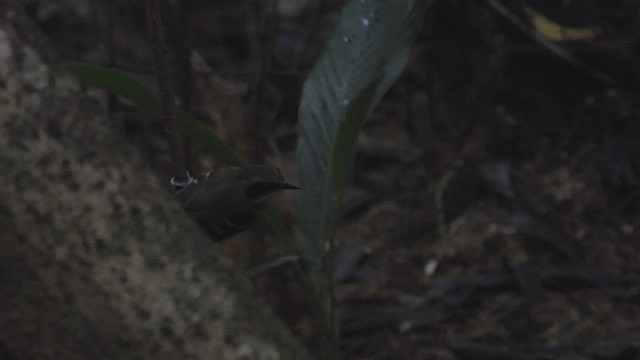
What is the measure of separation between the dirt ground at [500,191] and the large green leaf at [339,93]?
0.71 meters

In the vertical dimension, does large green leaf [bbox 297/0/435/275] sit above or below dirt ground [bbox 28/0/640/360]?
above

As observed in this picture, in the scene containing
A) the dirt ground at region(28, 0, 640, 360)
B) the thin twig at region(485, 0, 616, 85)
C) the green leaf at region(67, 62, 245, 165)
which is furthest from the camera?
the thin twig at region(485, 0, 616, 85)

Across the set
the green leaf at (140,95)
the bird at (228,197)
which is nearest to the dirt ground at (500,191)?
the green leaf at (140,95)

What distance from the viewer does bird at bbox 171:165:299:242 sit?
2076mm

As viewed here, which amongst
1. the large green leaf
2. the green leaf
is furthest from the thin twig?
the green leaf

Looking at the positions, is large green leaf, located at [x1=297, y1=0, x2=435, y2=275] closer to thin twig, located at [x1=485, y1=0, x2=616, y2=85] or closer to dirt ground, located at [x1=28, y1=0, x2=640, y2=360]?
dirt ground, located at [x1=28, y1=0, x2=640, y2=360]

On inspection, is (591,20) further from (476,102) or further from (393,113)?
(393,113)

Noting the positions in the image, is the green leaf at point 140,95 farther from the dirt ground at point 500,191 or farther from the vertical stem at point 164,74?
the dirt ground at point 500,191

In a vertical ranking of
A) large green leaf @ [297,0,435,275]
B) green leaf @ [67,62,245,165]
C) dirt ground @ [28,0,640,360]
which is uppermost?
Result: green leaf @ [67,62,245,165]

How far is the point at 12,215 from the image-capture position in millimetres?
1479

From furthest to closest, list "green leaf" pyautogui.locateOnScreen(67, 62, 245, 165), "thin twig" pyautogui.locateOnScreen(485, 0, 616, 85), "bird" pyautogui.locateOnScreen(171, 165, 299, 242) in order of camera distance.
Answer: "thin twig" pyautogui.locateOnScreen(485, 0, 616, 85) → "green leaf" pyautogui.locateOnScreen(67, 62, 245, 165) → "bird" pyautogui.locateOnScreen(171, 165, 299, 242)

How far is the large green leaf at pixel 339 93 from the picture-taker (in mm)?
2322

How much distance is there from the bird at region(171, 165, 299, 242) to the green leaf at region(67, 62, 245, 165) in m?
0.15

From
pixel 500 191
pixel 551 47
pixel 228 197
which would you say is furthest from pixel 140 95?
pixel 551 47
